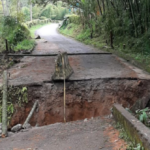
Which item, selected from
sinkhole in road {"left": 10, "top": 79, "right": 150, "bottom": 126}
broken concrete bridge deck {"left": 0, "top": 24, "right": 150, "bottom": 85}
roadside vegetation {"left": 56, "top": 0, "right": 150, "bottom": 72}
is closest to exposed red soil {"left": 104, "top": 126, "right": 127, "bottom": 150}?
sinkhole in road {"left": 10, "top": 79, "right": 150, "bottom": 126}

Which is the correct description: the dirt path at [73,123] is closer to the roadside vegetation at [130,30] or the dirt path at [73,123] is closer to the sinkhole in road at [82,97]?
the sinkhole in road at [82,97]

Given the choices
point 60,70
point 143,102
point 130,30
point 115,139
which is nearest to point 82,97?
point 60,70

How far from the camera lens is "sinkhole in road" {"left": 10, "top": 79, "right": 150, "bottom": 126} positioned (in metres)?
6.13

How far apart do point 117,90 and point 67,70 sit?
1694 mm

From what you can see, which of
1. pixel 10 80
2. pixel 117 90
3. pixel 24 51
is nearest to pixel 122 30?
pixel 24 51

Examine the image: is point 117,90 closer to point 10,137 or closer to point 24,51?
point 10,137

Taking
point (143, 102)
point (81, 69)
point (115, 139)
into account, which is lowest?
point (143, 102)

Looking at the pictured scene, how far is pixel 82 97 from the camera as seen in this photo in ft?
21.2

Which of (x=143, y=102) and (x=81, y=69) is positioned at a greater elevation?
(x=81, y=69)

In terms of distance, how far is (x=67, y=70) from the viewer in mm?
6918

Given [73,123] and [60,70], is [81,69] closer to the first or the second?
[60,70]

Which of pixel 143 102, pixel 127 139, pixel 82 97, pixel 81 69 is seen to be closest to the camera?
pixel 127 139

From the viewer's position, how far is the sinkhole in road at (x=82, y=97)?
20.1 feet

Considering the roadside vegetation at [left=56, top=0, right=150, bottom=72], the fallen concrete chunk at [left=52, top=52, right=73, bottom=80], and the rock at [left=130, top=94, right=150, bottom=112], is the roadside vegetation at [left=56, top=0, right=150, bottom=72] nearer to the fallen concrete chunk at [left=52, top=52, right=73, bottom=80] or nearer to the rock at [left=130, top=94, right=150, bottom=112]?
the rock at [left=130, top=94, right=150, bottom=112]
